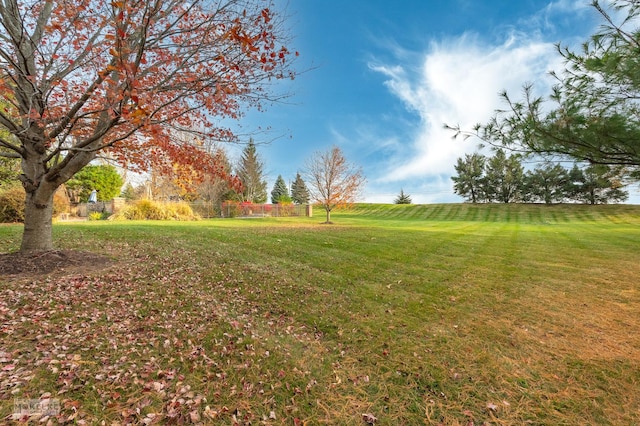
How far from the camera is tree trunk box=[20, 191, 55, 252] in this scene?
16.0 feet

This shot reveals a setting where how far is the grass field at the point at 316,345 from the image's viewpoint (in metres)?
2.01

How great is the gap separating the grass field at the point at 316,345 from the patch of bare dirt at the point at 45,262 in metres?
0.30

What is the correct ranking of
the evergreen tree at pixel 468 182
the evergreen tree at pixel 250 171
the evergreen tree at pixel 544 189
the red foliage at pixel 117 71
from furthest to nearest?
the evergreen tree at pixel 468 182
the evergreen tree at pixel 544 189
the evergreen tree at pixel 250 171
the red foliage at pixel 117 71

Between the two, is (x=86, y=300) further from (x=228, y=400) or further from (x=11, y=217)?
(x=11, y=217)

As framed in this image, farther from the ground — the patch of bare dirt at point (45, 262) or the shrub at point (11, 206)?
the shrub at point (11, 206)

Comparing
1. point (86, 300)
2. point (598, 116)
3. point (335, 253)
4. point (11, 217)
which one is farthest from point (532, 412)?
point (11, 217)

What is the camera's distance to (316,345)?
2.92 meters

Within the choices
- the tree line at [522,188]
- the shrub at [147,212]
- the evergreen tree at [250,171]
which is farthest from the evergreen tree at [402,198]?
the shrub at [147,212]

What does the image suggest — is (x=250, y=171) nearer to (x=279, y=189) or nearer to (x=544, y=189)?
(x=279, y=189)

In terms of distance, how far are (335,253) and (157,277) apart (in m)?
4.32

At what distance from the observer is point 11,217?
12.3 m

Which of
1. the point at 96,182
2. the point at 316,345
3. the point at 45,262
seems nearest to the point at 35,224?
the point at 45,262

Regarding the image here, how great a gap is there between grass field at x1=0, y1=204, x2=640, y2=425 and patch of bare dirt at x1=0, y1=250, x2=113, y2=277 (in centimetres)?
30

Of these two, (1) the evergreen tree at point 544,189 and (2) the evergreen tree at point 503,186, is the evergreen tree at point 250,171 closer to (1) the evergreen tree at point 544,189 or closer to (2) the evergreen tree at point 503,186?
(2) the evergreen tree at point 503,186
